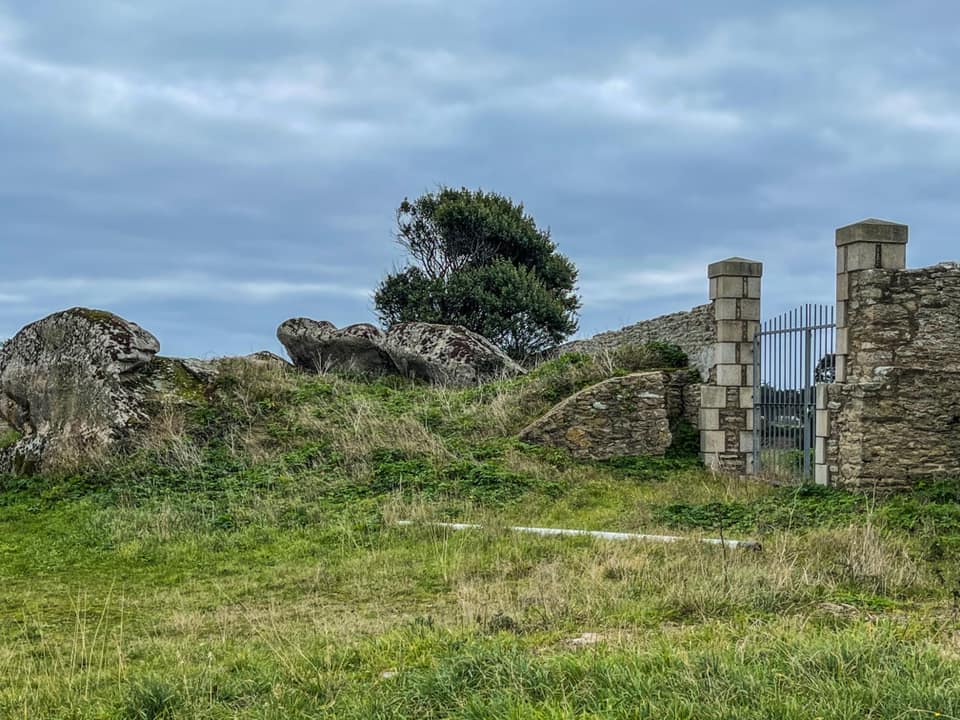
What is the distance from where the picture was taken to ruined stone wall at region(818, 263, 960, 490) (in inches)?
508

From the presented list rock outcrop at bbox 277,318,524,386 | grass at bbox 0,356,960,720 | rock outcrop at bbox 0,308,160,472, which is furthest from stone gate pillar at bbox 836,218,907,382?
rock outcrop at bbox 0,308,160,472

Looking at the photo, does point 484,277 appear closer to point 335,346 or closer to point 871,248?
point 335,346

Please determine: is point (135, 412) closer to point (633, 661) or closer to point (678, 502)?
point (678, 502)

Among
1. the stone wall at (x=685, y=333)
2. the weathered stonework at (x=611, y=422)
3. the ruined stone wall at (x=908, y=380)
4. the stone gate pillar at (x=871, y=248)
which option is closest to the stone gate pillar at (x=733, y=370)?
the stone wall at (x=685, y=333)

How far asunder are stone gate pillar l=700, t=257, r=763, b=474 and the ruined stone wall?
3.09 metres

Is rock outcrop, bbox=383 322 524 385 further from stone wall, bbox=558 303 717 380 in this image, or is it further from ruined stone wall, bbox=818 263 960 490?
ruined stone wall, bbox=818 263 960 490

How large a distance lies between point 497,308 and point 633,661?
25.6 metres

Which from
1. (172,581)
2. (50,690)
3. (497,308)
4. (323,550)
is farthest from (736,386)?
(497,308)

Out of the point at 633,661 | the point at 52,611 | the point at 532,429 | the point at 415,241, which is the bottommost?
the point at 52,611

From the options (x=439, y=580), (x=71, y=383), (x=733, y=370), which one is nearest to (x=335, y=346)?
(x=71, y=383)

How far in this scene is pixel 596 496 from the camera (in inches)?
537

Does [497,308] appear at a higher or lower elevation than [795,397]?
higher

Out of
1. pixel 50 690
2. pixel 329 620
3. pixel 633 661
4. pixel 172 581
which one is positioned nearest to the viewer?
pixel 633 661

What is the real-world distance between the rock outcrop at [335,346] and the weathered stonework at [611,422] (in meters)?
7.70
